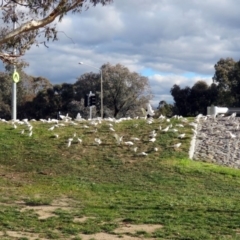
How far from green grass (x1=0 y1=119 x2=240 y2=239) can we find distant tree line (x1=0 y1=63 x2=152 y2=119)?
33419 millimetres

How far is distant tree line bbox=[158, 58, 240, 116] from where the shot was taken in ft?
169

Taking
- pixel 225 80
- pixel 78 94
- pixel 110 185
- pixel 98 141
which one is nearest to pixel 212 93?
pixel 225 80

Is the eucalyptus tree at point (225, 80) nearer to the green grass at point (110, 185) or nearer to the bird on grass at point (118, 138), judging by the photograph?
the green grass at point (110, 185)

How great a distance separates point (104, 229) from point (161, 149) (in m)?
8.05

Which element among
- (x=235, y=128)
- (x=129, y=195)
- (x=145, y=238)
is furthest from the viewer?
(x=235, y=128)

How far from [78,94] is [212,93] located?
13539 mm

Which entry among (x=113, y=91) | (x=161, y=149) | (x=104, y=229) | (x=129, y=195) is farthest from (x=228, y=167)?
(x=113, y=91)

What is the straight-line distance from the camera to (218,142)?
1867 cm

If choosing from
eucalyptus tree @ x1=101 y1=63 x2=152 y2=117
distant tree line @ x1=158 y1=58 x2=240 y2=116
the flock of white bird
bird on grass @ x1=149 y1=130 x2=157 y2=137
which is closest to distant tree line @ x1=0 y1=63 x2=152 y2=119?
eucalyptus tree @ x1=101 y1=63 x2=152 y2=117

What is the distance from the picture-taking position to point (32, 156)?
17328 millimetres

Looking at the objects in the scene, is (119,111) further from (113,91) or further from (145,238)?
(145,238)

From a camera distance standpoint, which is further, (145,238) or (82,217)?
(82,217)

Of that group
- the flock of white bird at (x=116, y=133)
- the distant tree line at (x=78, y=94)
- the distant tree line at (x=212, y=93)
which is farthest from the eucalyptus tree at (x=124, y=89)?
the flock of white bird at (x=116, y=133)

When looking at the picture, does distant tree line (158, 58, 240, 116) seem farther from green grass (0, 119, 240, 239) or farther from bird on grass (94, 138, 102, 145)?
bird on grass (94, 138, 102, 145)
